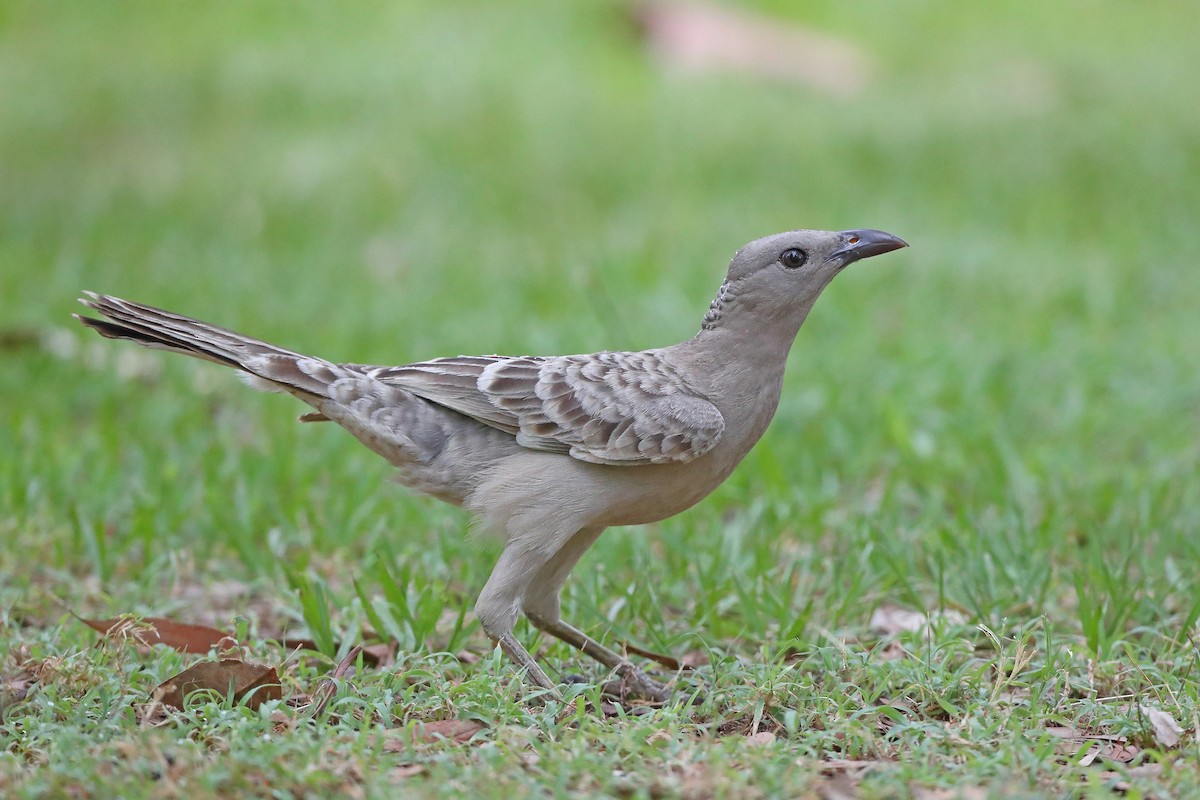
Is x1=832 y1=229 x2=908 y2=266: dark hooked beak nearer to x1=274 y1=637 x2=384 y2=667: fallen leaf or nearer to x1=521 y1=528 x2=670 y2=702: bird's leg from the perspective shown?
x1=521 y1=528 x2=670 y2=702: bird's leg

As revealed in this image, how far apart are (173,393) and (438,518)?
83.2 inches

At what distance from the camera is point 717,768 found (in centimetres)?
294

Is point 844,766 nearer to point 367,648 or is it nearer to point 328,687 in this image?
point 328,687

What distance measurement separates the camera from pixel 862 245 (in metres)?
3.91

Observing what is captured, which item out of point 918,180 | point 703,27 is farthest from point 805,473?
point 703,27

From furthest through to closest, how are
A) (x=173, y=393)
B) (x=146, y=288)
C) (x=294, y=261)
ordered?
(x=294, y=261) → (x=146, y=288) → (x=173, y=393)

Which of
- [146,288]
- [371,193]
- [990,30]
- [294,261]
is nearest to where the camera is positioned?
[146,288]

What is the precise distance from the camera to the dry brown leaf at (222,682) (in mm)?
3471

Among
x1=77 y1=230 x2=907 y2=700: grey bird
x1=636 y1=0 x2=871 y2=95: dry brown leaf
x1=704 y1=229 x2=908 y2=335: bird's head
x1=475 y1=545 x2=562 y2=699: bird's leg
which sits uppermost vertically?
x1=636 y1=0 x2=871 y2=95: dry brown leaf

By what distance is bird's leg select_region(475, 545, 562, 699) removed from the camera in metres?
3.73

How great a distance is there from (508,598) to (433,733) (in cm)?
58

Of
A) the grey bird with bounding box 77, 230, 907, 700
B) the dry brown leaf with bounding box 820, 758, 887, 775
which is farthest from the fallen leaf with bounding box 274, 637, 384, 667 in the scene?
the dry brown leaf with bounding box 820, 758, 887, 775

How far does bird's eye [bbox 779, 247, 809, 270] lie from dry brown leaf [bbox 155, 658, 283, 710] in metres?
1.87

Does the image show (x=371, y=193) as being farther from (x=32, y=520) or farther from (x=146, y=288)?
(x=32, y=520)
